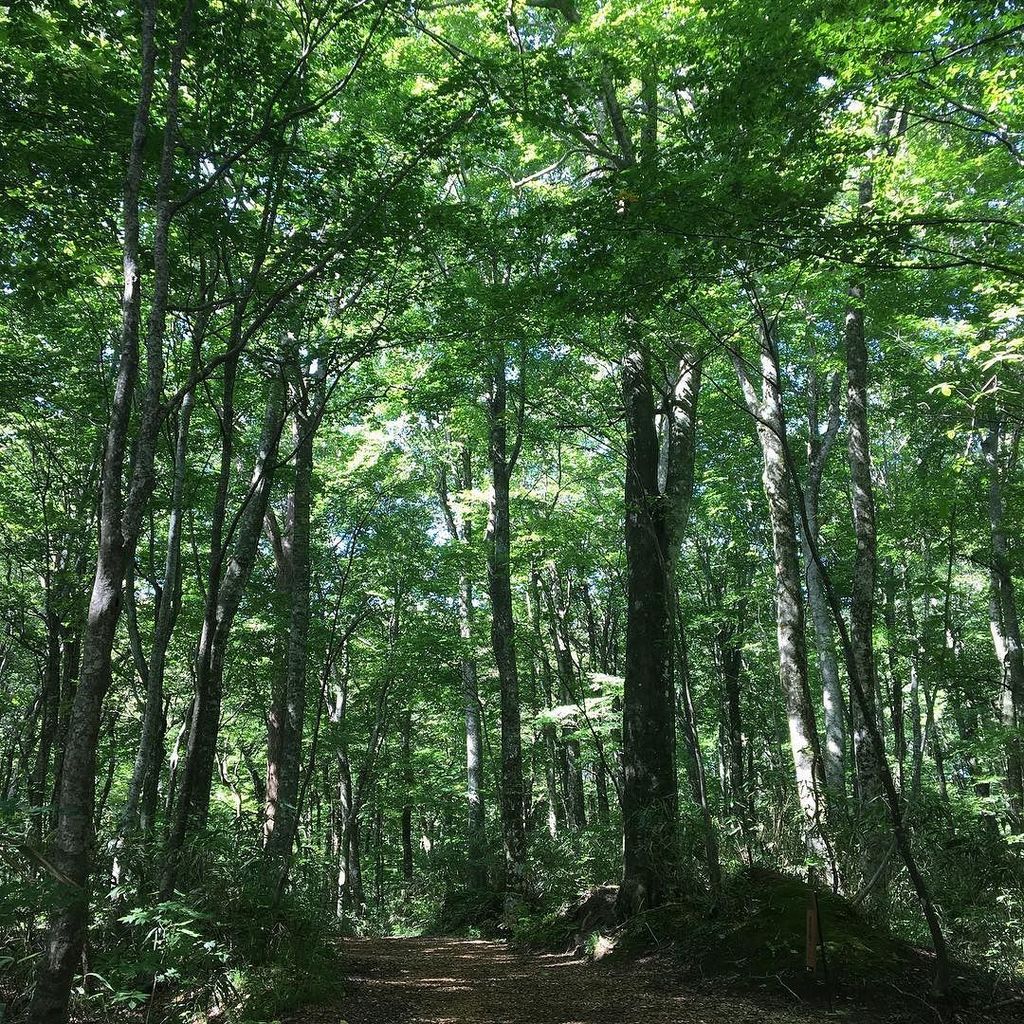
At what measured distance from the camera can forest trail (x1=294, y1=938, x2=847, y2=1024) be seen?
5152 millimetres

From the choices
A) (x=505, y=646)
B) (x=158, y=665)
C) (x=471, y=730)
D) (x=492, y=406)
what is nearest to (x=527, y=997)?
(x=158, y=665)

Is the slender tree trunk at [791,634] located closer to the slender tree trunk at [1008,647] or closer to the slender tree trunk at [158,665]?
the slender tree trunk at [1008,647]

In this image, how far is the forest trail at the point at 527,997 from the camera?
5.15m

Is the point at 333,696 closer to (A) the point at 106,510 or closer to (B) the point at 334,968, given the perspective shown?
(B) the point at 334,968

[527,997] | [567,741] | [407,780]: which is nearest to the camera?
[527,997]

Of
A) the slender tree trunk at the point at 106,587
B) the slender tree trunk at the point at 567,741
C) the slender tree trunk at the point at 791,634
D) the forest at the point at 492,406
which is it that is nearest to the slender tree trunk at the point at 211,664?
the forest at the point at 492,406

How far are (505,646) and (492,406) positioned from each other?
4.89m

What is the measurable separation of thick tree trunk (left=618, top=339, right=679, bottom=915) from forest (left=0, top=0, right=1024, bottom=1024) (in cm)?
Result: 5

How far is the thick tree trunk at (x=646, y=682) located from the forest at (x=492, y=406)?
5 centimetres

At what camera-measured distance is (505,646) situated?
12.7m

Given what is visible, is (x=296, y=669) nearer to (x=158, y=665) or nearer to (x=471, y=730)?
(x=158, y=665)

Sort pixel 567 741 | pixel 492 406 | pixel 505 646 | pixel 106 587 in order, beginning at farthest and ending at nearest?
pixel 567 741, pixel 492 406, pixel 505 646, pixel 106 587

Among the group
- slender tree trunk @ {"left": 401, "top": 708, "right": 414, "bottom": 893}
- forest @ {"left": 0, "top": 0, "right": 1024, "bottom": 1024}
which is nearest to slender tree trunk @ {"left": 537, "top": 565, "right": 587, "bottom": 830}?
forest @ {"left": 0, "top": 0, "right": 1024, "bottom": 1024}

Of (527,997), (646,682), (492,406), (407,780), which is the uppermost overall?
(492,406)
